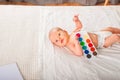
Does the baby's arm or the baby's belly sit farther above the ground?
the baby's arm

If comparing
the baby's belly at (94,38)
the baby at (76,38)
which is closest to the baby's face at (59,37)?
the baby at (76,38)

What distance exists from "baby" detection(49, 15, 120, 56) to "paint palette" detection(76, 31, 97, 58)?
0.02m

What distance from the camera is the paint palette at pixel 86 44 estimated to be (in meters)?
1.19

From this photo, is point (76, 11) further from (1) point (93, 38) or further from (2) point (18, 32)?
(2) point (18, 32)

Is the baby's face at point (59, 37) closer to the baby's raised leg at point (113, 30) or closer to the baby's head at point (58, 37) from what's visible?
the baby's head at point (58, 37)

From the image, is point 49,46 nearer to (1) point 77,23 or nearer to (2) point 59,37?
(2) point 59,37

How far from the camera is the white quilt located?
43.4 inches

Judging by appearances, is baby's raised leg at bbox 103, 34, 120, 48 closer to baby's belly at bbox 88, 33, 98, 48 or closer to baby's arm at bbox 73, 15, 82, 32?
baby's belly at bbox 88, 33, 98, 48

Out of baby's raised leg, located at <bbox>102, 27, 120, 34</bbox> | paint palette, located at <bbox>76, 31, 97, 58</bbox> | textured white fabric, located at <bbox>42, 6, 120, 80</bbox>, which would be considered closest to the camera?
textured white fabric, located at <bbox>42, 6, 120, 80</bbox>

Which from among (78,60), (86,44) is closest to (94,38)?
(86,44)

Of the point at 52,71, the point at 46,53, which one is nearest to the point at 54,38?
the point at 46,53

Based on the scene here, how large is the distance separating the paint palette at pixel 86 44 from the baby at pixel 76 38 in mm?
23

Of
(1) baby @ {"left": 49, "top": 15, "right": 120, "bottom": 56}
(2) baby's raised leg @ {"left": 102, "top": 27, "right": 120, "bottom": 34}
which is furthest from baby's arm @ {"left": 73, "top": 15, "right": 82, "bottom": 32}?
(2) baby's raised leg @ {"left": 102, "top": 27, "right": 120, "bottom": 34}

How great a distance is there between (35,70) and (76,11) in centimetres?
62
